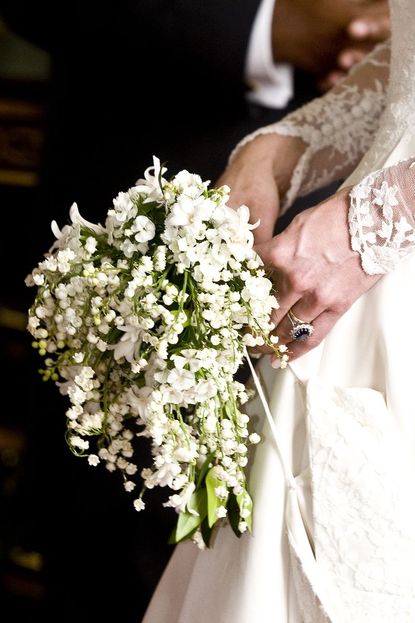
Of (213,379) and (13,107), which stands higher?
(13,107)

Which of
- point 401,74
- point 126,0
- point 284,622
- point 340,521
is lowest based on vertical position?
point 284,622

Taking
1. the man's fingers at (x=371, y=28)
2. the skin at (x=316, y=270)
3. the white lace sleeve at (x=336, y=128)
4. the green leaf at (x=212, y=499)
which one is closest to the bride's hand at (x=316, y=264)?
the skin at (x=316, y=270)

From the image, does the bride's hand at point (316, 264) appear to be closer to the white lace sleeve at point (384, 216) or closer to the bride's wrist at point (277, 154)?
the white lace sleeve at point (384, 216)

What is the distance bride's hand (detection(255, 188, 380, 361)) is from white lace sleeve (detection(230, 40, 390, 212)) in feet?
1.19

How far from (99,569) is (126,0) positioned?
1.54 meters

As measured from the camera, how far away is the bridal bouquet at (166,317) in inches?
35.9

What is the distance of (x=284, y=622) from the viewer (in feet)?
3.55

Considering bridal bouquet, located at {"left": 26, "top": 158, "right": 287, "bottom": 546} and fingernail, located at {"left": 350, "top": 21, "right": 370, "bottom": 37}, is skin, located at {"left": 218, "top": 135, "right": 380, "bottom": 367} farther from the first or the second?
fingernail, located at {"left": 350, "top": 21, "right": 370, "bottom": 37}

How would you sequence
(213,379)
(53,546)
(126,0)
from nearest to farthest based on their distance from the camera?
(213,379) → (126,0) → (53,546)

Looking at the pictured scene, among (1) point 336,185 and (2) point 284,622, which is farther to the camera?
(1) point 336,185

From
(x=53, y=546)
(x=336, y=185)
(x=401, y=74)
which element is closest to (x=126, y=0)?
(x=336, y=185)

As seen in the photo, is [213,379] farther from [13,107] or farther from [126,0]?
[13,107]

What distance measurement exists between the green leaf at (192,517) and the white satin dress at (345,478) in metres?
0.07

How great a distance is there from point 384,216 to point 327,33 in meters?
1.09
